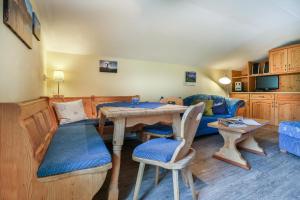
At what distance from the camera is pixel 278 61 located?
172 inches

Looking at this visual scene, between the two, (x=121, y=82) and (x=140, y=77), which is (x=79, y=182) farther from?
(x=140, y=77)

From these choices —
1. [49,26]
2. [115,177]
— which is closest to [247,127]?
[115,177]

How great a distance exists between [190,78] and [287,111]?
8.36 feet

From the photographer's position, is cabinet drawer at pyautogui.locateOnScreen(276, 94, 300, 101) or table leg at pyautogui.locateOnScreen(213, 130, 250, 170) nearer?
table leg at pyautogui.locateOnScreen(213, 130, 250, 170)

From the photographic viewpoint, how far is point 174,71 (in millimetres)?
4648

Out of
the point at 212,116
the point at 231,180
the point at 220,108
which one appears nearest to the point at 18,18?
the point at 231,180

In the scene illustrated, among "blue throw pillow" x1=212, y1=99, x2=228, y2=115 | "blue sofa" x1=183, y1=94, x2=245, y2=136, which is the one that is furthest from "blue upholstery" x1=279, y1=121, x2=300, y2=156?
"blue throw pillow" x1=212, y1=99, x2=228, y2=115

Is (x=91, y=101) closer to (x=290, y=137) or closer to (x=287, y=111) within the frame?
(x=290, y=137)

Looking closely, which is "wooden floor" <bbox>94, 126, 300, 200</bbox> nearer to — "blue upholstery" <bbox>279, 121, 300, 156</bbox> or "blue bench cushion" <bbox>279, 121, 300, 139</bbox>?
"blue upholstery" <bbox>279, 121, 300, 156</bbox>

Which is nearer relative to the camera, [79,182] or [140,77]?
[79,182]

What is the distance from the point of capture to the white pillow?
2516mm

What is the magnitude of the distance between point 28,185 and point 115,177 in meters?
0.62

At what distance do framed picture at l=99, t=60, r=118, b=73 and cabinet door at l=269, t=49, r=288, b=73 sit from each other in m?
4.16

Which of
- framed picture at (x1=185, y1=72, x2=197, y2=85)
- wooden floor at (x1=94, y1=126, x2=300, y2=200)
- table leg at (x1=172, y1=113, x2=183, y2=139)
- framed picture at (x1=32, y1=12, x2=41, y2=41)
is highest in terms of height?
framed picture at (x1=32, y1=12, x2=41, y2=41)
